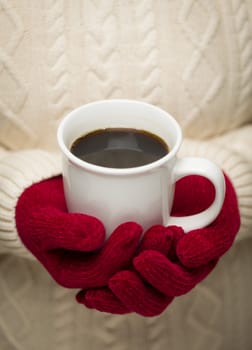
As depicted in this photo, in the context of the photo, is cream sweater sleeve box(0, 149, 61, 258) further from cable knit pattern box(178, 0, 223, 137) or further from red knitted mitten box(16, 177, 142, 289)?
cable knit pattern box(178, 0, 223, 137)

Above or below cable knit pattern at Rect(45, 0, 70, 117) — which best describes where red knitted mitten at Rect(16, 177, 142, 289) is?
below

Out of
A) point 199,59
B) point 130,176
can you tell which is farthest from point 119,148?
point 199,59

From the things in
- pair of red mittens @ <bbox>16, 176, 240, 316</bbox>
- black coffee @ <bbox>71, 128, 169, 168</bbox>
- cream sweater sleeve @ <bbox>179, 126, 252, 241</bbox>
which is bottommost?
cream sweater sleeve @ <bbox>179, 126, 252, 241</bbox>

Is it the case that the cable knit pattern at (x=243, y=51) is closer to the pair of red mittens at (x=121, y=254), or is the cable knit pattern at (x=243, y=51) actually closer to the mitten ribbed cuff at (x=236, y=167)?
the mitten ribbed cuff at (x=236, y=167)

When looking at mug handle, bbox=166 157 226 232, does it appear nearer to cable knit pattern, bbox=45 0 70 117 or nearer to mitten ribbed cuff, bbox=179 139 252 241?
mitten ribbed cuff, bbox=179 139 252 241

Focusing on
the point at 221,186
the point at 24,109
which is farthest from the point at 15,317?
the point at 221,186

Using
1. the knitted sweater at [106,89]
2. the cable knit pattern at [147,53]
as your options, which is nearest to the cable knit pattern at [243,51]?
the knitted sweater at [106,89]

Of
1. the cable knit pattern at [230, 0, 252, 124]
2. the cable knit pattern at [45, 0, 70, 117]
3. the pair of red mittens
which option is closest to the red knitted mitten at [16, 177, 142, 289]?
the pair of red mittens

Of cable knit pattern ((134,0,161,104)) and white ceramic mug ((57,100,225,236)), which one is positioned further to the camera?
cable knit pattern ((134,0,161,104))
